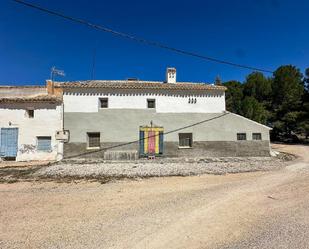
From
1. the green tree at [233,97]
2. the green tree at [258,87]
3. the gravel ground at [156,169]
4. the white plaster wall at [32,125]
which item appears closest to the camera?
the gravel ground at [156,169]

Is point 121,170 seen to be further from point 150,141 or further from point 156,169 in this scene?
point 150,141

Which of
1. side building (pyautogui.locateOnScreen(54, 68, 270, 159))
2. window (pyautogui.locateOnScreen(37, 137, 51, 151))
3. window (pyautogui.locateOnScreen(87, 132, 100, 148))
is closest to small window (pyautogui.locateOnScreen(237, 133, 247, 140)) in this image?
side building (pyautogui.locateOnScreen(54, 68, 270, 159))

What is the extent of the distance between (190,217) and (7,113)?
17.1 m

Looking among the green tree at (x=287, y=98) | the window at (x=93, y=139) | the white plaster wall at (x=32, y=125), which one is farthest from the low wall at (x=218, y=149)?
the green tree at (x=287, y=98)

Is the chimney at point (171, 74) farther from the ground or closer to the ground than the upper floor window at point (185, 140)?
farther from the ground

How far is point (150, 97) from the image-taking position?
16.4m

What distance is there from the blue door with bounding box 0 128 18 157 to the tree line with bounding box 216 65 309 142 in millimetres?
24964

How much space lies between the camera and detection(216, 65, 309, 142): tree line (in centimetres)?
2632

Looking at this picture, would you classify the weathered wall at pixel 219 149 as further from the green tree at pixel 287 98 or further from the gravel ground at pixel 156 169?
the green tree at pixel 287 98

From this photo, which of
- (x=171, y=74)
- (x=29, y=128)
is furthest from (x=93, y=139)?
(x=171, y=74)

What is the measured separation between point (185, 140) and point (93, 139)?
291 inches

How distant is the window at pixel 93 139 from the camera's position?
1589cm

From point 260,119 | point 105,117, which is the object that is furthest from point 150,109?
point 260,119

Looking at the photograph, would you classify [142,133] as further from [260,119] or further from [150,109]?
[260,119]
